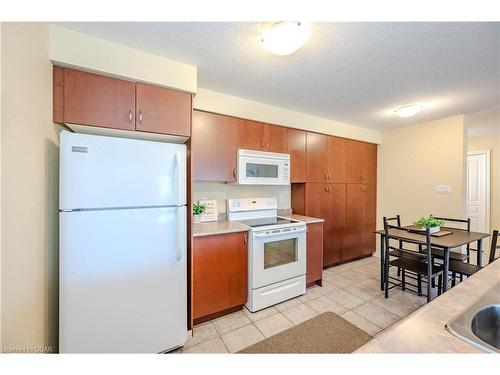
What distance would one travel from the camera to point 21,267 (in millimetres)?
1021

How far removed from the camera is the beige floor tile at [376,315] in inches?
75.3

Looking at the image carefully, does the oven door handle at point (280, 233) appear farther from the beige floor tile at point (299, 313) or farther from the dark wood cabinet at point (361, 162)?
the dark wood cabinet at point (361, 162)

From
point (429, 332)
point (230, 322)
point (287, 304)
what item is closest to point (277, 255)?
point (287, 304)

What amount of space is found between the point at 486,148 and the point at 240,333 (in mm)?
5639

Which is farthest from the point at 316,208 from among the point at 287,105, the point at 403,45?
the point at 403,45

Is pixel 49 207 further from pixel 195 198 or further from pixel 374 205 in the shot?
pixel 374 205

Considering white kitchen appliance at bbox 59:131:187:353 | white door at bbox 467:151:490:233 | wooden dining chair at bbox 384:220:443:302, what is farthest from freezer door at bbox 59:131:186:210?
white door at bbox 467:151:490:233

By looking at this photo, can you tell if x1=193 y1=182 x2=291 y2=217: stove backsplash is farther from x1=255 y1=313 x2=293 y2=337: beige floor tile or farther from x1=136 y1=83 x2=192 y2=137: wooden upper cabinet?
x1=255 y1=313 x2=293 y2=337: beige floor tile

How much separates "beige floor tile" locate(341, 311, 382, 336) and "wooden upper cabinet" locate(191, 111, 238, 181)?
1788mm

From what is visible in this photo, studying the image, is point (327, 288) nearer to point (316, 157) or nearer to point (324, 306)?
point (324, 306)

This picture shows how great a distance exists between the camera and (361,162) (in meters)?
3.52

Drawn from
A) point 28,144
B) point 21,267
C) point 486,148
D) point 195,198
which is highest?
point 486,148

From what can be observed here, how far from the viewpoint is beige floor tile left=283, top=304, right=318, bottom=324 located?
76.7 inches

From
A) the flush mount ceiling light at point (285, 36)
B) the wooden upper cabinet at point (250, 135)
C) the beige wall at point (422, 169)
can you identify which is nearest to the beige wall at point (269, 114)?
the wooden upper cabinet at point (250, 135)
